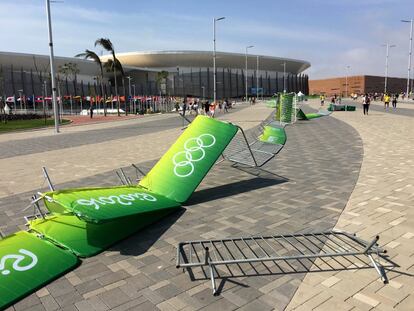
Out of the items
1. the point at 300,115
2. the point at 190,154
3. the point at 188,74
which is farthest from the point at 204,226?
the point at 188,74

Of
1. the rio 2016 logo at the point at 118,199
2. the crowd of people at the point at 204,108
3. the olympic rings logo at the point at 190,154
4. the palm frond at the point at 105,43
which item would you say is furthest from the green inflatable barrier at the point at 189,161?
the palm frond at the point at 105,43

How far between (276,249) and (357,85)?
15777 centimetres

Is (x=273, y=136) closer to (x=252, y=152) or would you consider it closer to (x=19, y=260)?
(x=252, y=152)

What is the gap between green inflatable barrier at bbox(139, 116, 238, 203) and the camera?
643 cm

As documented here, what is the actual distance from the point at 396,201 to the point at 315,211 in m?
1.57

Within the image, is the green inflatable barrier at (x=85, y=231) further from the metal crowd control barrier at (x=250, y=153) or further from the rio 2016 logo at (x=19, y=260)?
the metal crowd control barrier at (x=250, y=153)

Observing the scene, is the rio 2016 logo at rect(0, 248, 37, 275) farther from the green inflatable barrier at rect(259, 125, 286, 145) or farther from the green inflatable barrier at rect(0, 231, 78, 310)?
the green inflatable barrier at rect(259, 125, 286, 145)

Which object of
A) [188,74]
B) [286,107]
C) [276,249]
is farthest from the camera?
[188,74]

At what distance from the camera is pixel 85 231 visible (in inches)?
193

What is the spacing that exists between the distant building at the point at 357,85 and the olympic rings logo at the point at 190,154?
483 feet

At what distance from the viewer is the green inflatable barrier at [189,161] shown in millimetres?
6426

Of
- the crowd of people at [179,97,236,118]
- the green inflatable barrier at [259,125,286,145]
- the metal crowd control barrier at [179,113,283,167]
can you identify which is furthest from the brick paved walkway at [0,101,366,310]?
the crowd of people at [179,97,236,118]

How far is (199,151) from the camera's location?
23.4ft

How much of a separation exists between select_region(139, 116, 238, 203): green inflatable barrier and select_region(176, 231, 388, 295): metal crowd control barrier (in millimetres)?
1696
